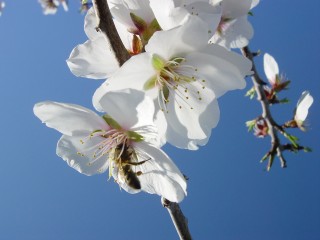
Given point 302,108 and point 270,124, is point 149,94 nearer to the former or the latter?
point 270,124

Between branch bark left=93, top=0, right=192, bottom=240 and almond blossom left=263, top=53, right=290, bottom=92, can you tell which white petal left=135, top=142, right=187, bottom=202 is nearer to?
branch bark left=93, top=0, right=192, bottom=240

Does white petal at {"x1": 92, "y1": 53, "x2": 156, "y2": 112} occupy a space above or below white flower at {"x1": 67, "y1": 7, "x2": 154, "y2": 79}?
below

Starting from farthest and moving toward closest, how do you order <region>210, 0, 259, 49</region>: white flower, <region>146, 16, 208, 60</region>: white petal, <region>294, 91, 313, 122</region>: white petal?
1. <region>294, 91, 313, 122</region>: white petal
2. <region>210, 0, 259, 49</region>: white flower
3. <region>146, 16, 208, 60</region>: white petal

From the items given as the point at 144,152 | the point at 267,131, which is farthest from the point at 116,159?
the point at 267,131

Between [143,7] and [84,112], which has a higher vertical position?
[143,7]

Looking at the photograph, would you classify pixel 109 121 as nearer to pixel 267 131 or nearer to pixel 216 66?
pixel 216 66

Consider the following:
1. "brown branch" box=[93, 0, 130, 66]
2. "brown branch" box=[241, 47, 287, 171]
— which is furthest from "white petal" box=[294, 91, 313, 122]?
"brown branch" box=[93, 0, 130, 66]

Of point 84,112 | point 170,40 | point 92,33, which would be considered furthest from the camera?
point 92,33

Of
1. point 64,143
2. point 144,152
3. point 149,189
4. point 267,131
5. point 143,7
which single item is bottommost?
point 267,131
